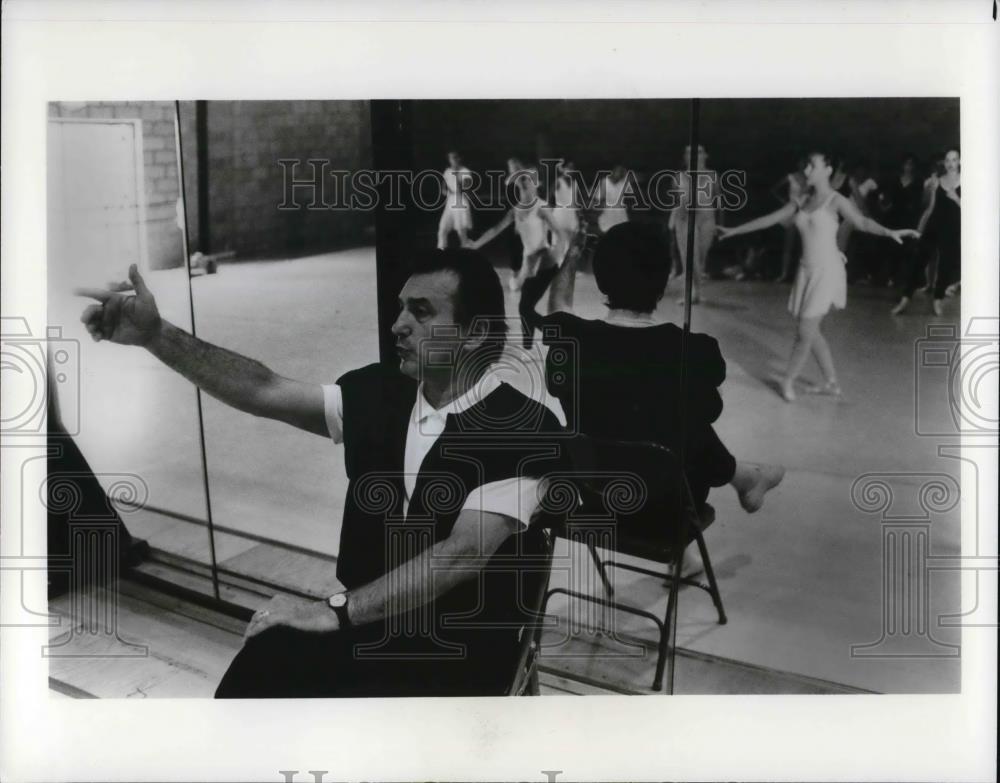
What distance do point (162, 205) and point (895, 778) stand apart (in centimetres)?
226

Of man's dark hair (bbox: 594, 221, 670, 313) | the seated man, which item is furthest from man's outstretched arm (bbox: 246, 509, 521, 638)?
man's dark hair (bbox: 594, 221, 670, 313)

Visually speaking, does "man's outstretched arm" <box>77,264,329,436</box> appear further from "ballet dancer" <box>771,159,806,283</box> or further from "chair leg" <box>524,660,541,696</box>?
"ballet dancer" <box>771,159,806,283</box>

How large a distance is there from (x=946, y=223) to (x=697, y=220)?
61 cm

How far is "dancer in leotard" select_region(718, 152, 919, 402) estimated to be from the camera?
2258 millimetres

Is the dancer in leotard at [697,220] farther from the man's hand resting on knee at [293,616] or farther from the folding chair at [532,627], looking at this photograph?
the man's hand resting on knee at [293,616]

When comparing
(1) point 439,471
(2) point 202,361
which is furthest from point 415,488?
(2) point 202,361

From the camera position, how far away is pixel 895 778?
233 centimetres

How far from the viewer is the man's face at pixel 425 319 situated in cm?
226

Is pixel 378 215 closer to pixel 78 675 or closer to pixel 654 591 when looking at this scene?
pixel 654 591

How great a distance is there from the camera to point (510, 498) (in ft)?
7.47

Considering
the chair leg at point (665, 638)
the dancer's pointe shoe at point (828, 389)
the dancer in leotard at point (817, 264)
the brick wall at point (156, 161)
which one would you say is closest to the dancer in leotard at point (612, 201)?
the dancer in leotard at point (817, 264)

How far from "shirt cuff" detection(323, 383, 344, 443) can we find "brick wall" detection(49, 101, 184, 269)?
483mm

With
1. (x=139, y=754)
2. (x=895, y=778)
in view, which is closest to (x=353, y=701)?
(x=139, y=754)

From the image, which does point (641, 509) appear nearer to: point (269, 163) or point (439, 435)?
point (439, 435)
